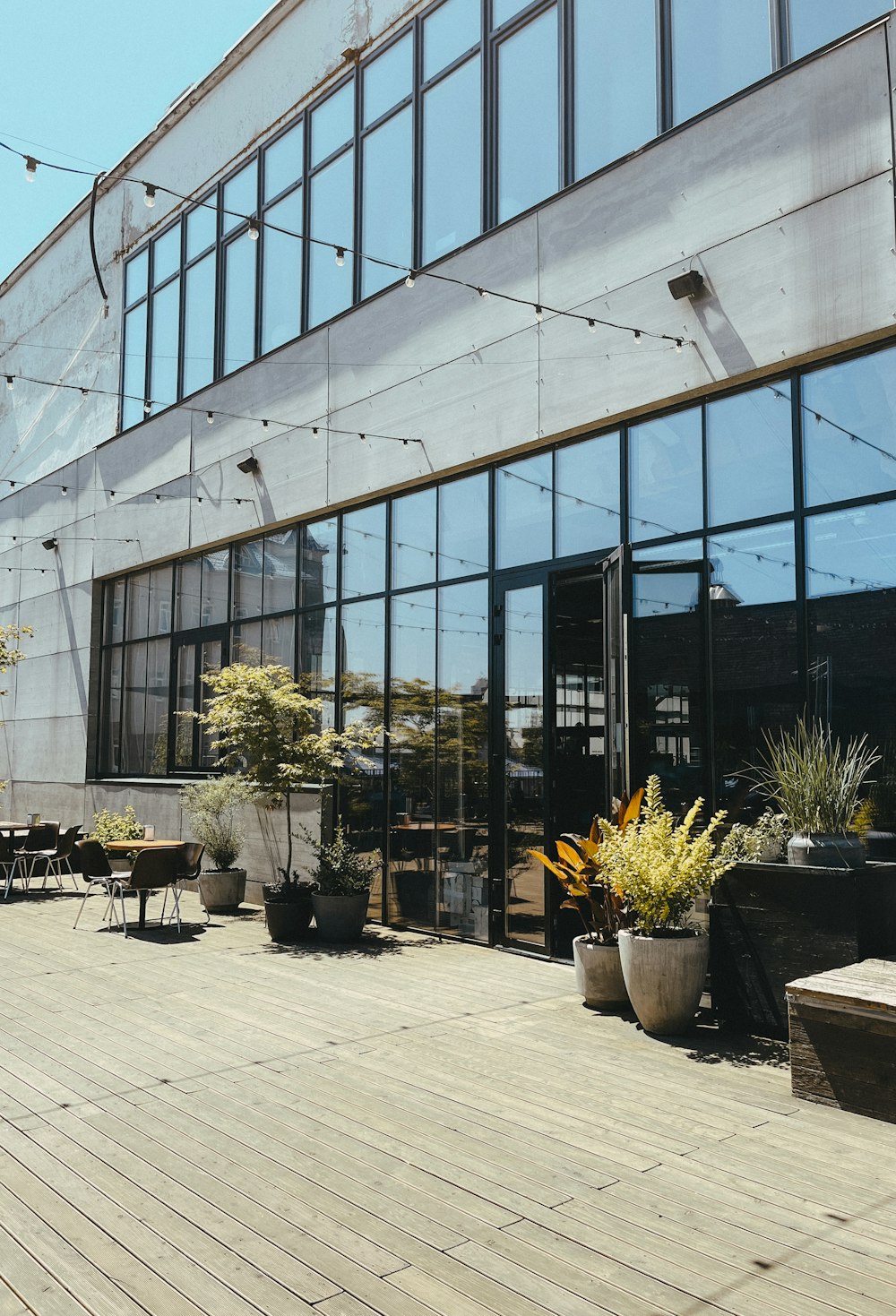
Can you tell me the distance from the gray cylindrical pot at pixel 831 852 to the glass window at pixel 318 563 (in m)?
6.56

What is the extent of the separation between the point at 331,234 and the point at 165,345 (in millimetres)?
4505

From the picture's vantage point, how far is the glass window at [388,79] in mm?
10742

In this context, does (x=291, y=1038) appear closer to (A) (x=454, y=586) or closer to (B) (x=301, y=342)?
(A) (x=454, y=586)

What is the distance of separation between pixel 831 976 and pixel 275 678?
7869 millimetres

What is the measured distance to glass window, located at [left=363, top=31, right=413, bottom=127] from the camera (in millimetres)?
10742

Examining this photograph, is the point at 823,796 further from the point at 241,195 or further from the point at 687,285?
the point at 241,195

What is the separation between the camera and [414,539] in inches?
400

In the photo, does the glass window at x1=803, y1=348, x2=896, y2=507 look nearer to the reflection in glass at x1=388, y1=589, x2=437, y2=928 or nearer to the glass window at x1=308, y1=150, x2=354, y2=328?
the reflection in glass at x1=388, y1=589, x2=437, y2=928

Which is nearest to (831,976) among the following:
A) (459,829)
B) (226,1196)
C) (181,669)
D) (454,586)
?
(226,1196)

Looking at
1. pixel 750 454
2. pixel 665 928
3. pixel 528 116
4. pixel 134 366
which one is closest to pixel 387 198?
pixel 528 116

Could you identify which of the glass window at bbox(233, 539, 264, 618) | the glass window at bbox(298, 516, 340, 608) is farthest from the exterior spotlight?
the glass window at bbox(233, 539, 264, 618)

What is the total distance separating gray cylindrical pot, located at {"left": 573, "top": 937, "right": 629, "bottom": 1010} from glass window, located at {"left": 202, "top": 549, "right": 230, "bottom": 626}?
815 cm

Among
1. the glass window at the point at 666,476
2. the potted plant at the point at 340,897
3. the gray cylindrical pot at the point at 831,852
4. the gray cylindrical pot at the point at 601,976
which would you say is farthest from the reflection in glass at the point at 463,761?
the gray cylindrical pot at the point at 831,852

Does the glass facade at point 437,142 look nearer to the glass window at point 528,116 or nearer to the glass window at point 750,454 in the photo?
the glass window at point 528,116
